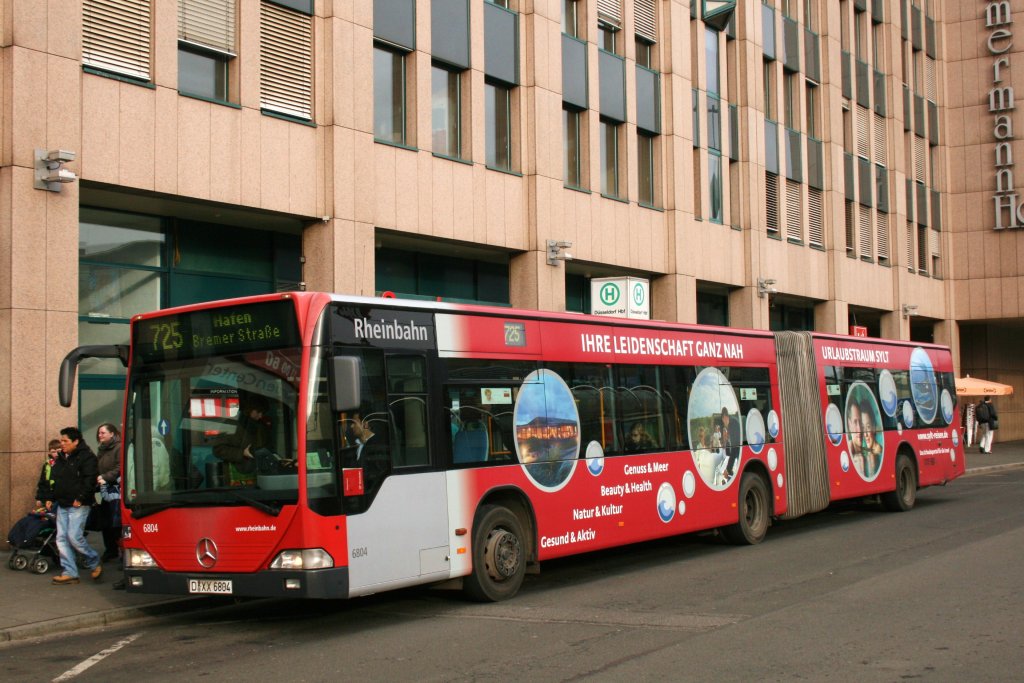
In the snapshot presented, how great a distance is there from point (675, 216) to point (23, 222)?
1690cm

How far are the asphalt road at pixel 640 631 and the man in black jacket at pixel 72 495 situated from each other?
6.89 feet

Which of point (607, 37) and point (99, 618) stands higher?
point (607, 37)

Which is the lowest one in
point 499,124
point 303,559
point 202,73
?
point 303,559

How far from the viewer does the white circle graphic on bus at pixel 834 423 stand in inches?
717

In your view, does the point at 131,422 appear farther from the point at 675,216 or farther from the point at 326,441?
the point at 675,216

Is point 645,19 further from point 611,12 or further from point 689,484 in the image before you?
point 689,484

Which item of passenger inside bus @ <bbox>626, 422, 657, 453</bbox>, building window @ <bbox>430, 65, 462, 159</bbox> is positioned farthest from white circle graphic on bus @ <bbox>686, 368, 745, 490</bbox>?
building window @ <bbox>430, 65, 462, 159</bbox>

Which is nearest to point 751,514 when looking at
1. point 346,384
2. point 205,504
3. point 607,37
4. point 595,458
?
point 595,458

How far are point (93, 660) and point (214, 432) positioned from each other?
6.71ft

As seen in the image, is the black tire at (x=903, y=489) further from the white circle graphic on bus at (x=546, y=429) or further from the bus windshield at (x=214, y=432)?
the bus windshield at (x=214, y=432)

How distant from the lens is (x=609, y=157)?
26641 millimetres

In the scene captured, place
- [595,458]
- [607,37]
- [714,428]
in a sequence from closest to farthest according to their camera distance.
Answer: [595,458] < [714,428] < [607,37]

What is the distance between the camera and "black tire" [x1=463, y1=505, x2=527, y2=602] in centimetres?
1120

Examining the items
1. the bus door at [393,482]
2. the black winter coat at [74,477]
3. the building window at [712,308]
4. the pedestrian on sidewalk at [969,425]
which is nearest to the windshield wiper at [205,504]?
the bus door at [393,482]
